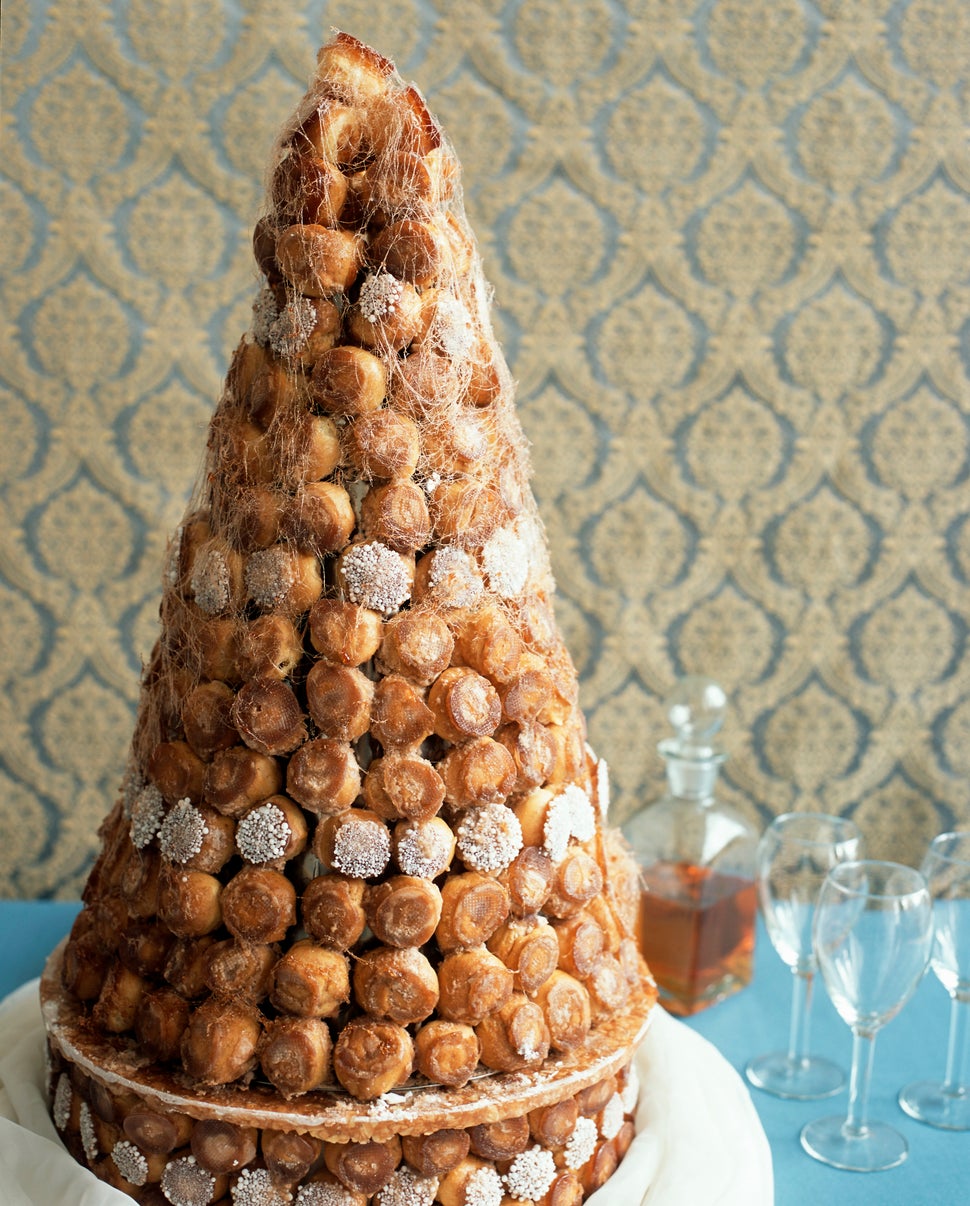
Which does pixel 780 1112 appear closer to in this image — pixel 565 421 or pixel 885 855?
Answer: pixel 885 855

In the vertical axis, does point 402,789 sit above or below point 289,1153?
above

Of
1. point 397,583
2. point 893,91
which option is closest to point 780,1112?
point 397,583

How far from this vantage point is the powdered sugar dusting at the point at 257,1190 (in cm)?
68

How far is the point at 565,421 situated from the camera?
5.21 ft

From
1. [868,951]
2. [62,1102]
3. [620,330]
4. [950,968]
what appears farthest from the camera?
[620,330]

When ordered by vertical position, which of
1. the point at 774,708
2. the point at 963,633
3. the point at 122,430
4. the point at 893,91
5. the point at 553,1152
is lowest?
the point at 553,1152

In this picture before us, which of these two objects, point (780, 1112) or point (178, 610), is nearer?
point (178, 610)

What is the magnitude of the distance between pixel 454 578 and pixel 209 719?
0.18 metres

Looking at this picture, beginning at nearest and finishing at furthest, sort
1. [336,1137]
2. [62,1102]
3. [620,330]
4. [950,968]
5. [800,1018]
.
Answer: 1. [336,1137]
2. [62,1102]
3. [950,968]
4. [800,1018]
5. [620,330]

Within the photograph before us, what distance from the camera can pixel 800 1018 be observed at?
3.79 ft

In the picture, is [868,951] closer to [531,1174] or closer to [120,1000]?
[531,1174]

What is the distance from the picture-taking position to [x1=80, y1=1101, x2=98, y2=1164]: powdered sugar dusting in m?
0.74

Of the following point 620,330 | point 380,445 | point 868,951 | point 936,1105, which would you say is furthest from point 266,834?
point 620,330

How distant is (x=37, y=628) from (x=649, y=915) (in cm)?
94
